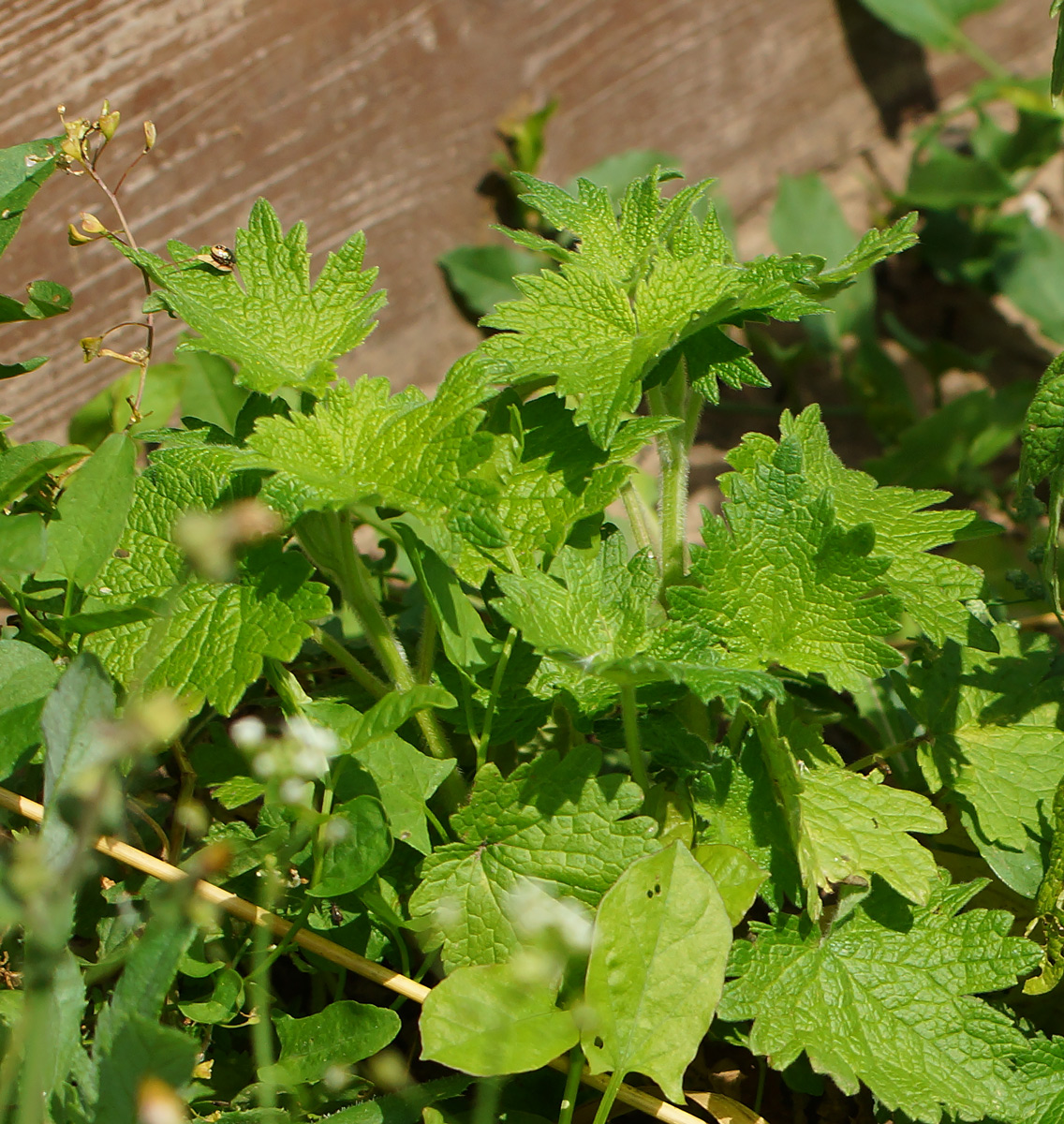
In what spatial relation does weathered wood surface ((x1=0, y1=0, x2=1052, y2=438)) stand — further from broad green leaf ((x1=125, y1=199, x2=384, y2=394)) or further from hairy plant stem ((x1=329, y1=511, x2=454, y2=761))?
hairy plant stem ((x1=329, y1=511, x2=454, y2=761))

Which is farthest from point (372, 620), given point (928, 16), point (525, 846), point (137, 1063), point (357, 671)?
point (928, 16)

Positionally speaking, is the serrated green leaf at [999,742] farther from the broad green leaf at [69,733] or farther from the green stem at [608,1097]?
the broad green leaf at [69,733]

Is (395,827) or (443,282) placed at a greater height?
(443,282)

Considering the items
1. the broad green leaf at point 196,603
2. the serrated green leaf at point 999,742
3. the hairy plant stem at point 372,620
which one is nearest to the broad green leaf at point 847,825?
the serrated green leaf at point 999,742

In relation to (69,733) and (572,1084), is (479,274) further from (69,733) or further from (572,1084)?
(572,1084)

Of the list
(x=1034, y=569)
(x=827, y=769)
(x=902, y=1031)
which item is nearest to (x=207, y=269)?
(x=827, y=769)

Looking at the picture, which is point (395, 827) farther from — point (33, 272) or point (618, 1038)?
point (33, 272)
